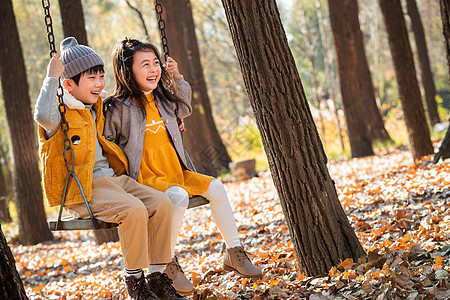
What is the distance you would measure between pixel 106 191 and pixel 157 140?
61 centimetres

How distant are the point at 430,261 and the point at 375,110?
9491 mm

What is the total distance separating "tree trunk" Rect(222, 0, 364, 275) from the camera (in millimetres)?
3627

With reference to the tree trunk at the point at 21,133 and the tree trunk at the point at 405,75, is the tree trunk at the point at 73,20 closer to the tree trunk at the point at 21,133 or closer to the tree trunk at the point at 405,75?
the tree trunk at the point at 21,133

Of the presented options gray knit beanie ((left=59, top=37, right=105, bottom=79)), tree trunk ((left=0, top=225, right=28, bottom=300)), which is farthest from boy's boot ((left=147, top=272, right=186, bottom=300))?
gray knit beanie ((left=59, top=37, right=105, bottom=79))

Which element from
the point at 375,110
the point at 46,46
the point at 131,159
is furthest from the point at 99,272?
the point at 46,46

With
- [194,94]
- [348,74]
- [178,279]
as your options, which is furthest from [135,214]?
[194,94]

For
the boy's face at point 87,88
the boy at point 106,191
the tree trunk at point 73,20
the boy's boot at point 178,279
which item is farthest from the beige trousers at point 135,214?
the tree trunk at point 73,20

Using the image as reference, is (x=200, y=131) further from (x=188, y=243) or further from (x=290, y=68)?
(x=290, y=68)

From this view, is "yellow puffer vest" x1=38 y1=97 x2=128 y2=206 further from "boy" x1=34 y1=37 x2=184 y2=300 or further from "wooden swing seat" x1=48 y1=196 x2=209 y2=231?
"wooden swing seat" x1=48 y1=196 x2=209 y2=231

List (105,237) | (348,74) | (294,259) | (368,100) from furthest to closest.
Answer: (368,100), (348,74), (105,237), (294,259)

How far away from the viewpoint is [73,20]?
7281mm

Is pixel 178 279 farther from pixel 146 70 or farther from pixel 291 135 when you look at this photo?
pixel 146 70

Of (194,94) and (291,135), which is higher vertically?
(194,94)

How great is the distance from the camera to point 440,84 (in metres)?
34.6
